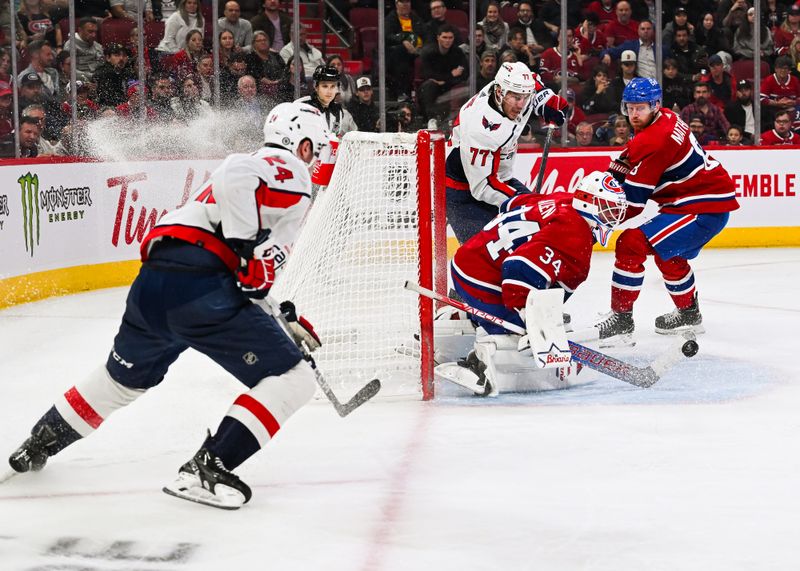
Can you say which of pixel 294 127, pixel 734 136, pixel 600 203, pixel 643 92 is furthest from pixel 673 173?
pixel 734 136

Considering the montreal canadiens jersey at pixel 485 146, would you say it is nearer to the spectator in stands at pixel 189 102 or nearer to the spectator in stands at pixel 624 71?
the spectator in stands at pixel 189 102

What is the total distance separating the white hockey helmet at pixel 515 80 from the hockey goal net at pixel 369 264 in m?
0.46

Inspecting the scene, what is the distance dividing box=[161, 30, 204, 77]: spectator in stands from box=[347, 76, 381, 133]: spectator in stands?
3.46 ft

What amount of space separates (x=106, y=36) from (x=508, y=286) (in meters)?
4.40

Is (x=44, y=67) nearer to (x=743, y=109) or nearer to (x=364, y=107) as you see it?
(x=364, y=107)

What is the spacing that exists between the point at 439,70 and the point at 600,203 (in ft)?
14.8

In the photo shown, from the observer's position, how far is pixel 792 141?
8.81 metres

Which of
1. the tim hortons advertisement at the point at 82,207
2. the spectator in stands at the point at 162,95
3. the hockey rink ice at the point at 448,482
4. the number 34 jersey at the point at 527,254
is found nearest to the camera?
the hockey rink ice at the point at 448,482

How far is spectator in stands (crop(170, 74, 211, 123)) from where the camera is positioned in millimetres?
7676

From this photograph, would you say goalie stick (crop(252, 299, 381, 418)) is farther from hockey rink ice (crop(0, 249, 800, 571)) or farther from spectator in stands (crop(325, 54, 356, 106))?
spectator in stands (crop(325, 54, 356, 106))

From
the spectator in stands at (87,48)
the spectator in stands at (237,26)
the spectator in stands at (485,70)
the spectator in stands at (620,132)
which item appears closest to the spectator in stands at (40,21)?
the spectator in stands at (87,48)

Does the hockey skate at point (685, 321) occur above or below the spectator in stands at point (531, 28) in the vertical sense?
below

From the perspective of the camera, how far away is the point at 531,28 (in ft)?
28.7

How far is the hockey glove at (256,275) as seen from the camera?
294cm
